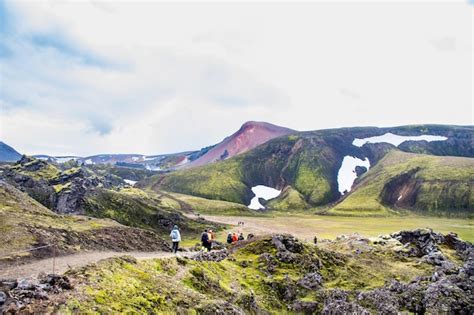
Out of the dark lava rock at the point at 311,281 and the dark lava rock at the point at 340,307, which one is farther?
the dark lava rock at the point at 311,281

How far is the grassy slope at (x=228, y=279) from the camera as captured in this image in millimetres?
27922

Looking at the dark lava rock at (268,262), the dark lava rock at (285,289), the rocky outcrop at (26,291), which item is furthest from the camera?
the dark lava rock at (268,262)

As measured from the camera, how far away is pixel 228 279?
45.0 meters

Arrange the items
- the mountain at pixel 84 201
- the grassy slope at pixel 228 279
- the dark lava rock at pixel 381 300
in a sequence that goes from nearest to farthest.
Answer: the grassy slope at pixel 228 279
the dark lava rock at pixel 381 300
the mountain at pixel 84 201

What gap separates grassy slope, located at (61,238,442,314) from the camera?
27.9m

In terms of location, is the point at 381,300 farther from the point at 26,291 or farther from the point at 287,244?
the point at 26,291

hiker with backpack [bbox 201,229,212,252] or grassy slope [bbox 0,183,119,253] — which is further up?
grassy slope [bbox 0,183,119,253]

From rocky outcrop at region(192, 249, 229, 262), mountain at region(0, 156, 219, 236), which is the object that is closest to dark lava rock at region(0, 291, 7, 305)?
rocky outcrop at region(192, 249, 229, 262)

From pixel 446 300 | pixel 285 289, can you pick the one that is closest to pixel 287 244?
pixel 285 289

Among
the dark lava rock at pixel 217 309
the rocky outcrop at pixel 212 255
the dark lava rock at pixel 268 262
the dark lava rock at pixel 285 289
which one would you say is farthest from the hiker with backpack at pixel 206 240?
the dark lava rock at pixel 217 309

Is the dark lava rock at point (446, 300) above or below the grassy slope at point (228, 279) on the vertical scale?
below

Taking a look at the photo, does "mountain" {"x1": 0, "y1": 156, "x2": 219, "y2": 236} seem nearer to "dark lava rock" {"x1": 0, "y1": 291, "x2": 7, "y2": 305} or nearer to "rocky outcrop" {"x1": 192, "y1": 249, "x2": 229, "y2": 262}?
"rocky outcrop" {"x1": 192, "y1": 249, "x2": 229, "y2": 262}

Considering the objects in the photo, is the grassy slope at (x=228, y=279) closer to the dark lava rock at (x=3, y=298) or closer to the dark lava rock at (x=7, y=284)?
the dark lava rock at (x=3, y=298)

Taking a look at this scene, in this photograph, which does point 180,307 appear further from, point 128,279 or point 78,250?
point 78,250
